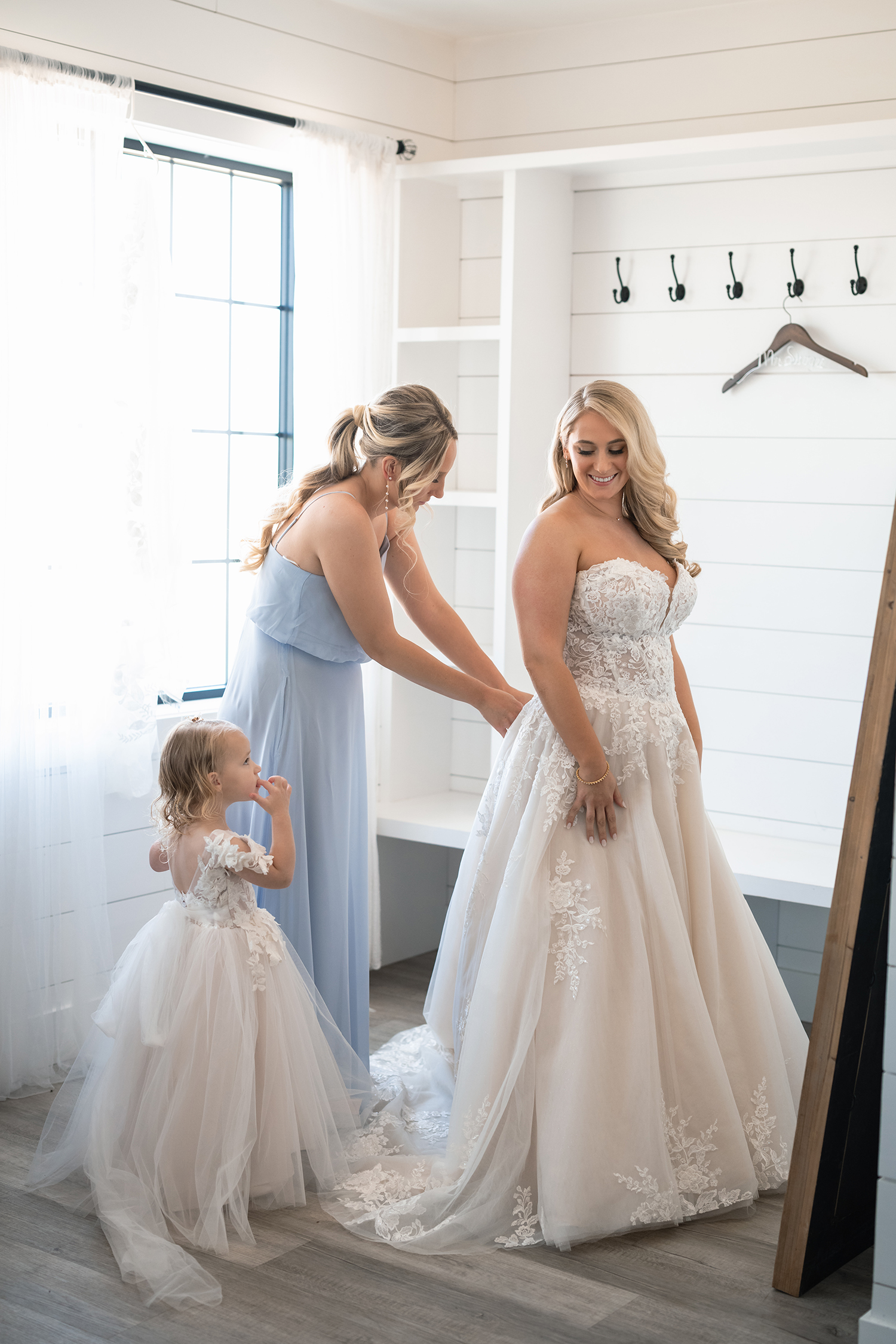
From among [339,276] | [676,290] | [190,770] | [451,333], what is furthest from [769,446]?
[190,770]

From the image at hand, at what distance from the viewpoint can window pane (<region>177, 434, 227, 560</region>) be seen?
3928 millimetres

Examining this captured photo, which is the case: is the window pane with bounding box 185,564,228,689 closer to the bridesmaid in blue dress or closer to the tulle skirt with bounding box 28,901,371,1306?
the bridesmaid in blue dress

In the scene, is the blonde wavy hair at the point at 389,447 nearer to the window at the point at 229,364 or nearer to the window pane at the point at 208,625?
the window at the point at 229,364

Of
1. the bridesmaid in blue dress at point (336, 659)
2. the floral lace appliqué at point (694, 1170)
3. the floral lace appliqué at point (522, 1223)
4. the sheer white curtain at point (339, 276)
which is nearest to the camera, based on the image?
the floral lace appliqué at point (522, 1223)

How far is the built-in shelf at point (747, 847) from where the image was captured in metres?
3.43

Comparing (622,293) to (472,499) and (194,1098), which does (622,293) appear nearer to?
(472,499)

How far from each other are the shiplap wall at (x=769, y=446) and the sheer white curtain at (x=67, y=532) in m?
1.53

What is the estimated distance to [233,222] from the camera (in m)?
3.92

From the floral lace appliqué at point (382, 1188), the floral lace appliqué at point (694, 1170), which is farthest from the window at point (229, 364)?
the floral lace appliqué at point (694, 1170)

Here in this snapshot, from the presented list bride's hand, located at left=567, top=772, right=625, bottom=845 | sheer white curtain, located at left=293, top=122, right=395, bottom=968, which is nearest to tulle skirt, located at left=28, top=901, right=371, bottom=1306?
bride's hand, located at left=567, top=772, right=625, bottom=845

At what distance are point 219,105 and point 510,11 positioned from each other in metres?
1.01

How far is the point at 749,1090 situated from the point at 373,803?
1.66 m

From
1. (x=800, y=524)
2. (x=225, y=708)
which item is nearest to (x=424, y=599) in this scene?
(x=225, y=708)

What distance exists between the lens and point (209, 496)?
3.97 meters
